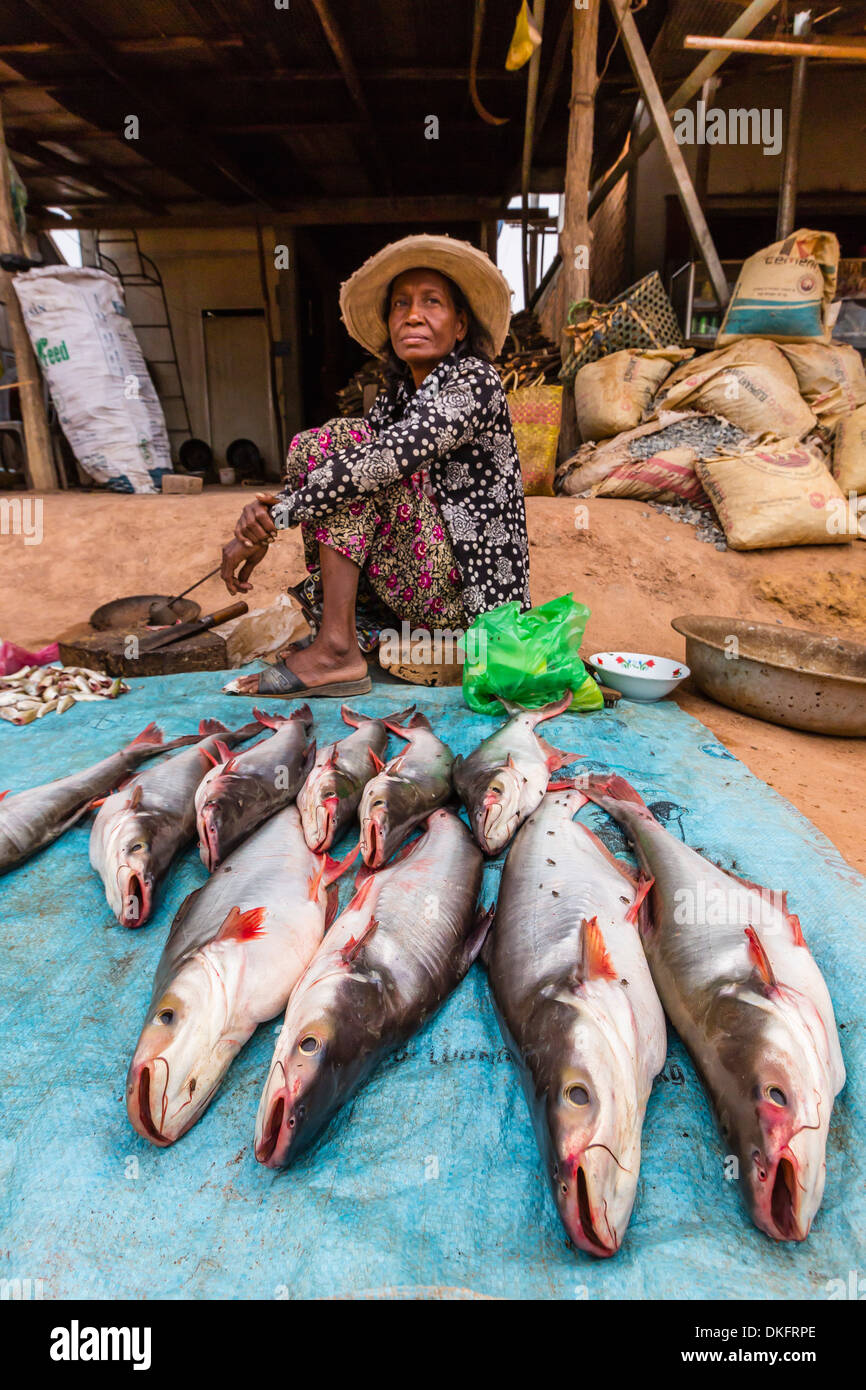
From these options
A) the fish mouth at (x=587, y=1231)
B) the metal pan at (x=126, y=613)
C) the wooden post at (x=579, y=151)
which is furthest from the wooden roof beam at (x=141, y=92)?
the fish mouth at (x=587, y=1231)

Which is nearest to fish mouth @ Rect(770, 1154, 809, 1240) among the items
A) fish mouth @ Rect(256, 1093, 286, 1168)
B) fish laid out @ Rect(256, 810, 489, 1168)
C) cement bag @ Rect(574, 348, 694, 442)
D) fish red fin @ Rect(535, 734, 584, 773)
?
fish laid out @ Rect(256, 810, 489, 1168)

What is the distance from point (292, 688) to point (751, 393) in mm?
4867

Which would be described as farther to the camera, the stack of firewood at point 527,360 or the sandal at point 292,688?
the stack of firewood at point 527,360

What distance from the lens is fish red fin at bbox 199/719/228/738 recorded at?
2871 millimetres

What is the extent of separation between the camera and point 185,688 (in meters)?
3.52

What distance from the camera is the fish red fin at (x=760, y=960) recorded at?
1.39 meters

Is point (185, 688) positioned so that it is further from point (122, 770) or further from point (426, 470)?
point (426, 470)

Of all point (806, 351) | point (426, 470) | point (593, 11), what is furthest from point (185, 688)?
point (593, 11)

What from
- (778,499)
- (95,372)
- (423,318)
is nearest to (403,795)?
(423,318)

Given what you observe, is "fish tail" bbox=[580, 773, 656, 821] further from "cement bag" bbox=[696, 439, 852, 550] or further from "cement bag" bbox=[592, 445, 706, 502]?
"cement bag" bbox=[592, 445, 706, 502]

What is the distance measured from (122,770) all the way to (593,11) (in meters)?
7.34

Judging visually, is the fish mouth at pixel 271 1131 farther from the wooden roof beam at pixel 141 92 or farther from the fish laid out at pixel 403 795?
the wooden roof beam at pixel 141 92

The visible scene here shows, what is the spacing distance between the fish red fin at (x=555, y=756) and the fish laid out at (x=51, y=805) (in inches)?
58.2

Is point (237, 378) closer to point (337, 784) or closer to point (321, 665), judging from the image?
point (321, 665)
